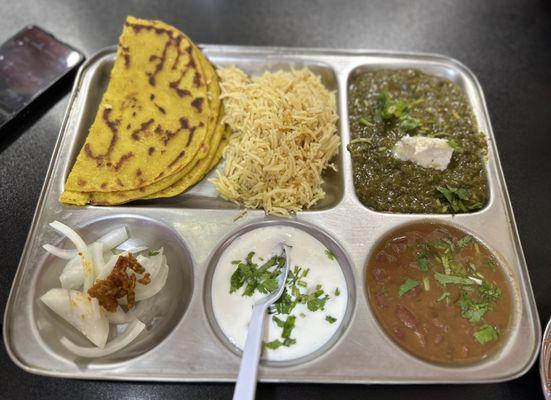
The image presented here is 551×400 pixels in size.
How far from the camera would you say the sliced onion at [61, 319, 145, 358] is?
216 cm

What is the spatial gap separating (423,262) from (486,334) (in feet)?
1.68

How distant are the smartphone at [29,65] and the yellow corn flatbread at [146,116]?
613 mm

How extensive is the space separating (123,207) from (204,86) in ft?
3.47

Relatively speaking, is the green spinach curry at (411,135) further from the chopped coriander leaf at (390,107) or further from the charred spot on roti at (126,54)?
the charred spot on roti at (126,54)

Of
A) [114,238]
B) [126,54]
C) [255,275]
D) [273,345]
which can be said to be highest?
[126,54]

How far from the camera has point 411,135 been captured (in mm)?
2953

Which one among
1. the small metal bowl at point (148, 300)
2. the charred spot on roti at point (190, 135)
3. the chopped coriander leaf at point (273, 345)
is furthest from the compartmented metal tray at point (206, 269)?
the charred spot on roti at point (190, 135)

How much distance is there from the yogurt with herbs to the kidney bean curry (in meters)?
0.27

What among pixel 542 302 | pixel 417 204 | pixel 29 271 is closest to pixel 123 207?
pixel 29 271

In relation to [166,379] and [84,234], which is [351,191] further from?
[84,234]

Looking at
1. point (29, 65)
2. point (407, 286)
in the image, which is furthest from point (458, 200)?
point (29, 65)

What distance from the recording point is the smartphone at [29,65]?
3117 millimetres

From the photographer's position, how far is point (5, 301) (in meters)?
2.44

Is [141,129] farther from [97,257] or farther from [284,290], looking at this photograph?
[284,290]
